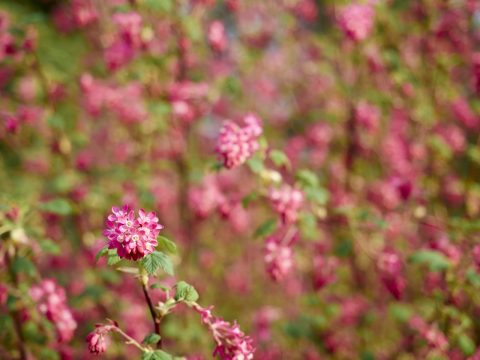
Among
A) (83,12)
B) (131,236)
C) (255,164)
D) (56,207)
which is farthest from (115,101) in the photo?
(131,236)

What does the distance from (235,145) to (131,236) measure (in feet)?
2.91

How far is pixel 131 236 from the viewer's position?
1724mm

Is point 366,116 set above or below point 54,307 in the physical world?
above

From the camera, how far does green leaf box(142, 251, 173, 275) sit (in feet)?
5.77

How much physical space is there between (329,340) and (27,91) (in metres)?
4.11

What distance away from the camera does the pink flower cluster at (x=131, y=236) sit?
1724 millimetres

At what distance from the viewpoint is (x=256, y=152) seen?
2.70m

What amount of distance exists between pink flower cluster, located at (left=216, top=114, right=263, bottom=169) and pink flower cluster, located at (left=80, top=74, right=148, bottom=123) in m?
1.93

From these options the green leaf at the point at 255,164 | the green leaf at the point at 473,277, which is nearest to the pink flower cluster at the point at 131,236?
the green leaf at the point at 255,164

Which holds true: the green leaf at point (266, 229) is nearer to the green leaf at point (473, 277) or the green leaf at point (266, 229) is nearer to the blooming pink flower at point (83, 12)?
the green leaf at point (473, 277)

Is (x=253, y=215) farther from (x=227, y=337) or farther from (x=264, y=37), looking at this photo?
(x=227, y=337)

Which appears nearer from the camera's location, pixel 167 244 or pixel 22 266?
pixel 167 244

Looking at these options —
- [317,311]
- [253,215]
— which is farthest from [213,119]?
[317,311]

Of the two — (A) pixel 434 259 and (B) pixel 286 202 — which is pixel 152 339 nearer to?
(B) pixel 286 202
